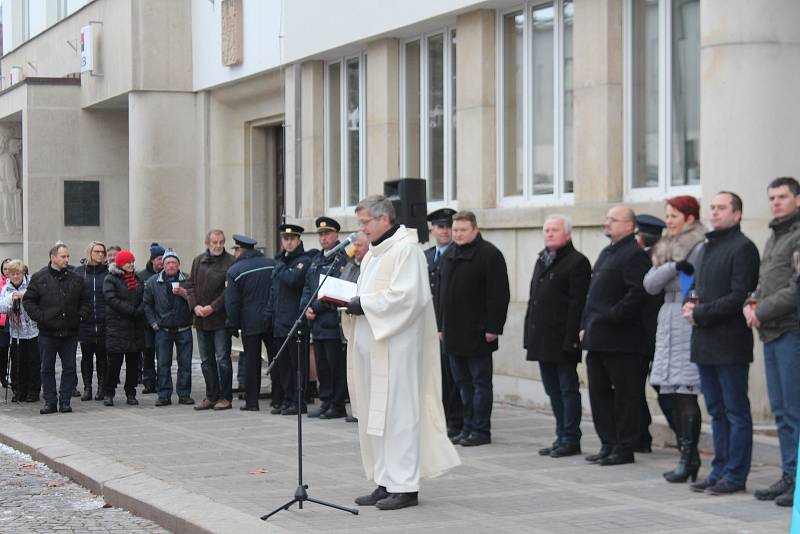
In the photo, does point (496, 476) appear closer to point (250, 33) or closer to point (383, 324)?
point (383, 324)

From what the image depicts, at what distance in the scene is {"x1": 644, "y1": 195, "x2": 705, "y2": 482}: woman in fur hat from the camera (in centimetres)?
908

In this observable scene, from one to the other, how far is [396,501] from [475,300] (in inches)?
126

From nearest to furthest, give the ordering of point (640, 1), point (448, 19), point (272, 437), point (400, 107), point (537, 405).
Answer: point (272, 437), point (640, 1), point (537, 405), point (448, 19), point (400, 107)

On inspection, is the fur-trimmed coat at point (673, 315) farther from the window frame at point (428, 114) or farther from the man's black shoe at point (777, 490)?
the window frame at point (428, 114)

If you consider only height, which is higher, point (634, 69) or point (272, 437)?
point (634, 69)

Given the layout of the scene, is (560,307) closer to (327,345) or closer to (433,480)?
(433,480)

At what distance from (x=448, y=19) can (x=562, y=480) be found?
301 inches

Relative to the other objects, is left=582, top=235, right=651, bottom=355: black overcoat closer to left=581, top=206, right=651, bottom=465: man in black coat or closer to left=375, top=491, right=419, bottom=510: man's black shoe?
left=581, top=206, right=651, bottom=465: man in black coat

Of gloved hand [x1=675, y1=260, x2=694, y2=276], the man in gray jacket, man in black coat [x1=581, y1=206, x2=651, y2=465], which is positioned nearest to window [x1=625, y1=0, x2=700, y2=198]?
man in black coat [x1=581, y1=206, x2=651, y2=465]

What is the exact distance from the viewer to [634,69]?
512 inches

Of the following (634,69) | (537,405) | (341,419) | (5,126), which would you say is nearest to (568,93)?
(634,69)

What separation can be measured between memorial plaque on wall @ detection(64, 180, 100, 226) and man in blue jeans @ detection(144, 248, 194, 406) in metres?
12.1

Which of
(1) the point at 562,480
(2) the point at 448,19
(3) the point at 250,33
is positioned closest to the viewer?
(1) the point at 562,480

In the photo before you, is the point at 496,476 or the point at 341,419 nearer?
the point at 496,476
